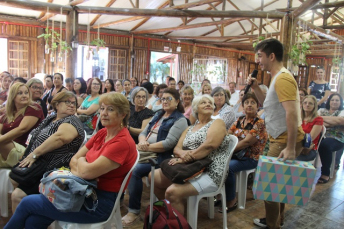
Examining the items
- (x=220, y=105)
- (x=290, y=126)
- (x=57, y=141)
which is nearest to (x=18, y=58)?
(x=220, y=105)

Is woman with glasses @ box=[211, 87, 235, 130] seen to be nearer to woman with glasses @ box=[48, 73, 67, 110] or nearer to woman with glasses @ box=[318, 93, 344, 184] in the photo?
woman with glasses @ box=[318, 93, 344, 184]

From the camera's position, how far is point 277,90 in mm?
2002

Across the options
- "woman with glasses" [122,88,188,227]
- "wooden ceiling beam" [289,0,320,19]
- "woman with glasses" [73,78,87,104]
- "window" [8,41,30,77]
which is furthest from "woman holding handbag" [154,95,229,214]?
Result: "window" [8,41,30,77]

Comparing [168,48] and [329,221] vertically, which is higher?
[168,48]

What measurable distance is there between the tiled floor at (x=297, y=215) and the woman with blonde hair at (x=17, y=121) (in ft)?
2.19

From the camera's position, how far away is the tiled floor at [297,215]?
8.53ft

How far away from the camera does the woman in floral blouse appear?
2.82 metres

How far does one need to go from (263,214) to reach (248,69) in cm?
1250

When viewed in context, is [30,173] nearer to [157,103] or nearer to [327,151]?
[157,103]

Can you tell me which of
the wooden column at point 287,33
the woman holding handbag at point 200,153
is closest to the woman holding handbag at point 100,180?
the woman holding handbag at point 200,153

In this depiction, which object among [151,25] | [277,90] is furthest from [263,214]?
[151,25]

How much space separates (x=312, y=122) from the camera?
3404 millimetres

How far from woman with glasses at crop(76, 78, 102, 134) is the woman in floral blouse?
2.09 meters

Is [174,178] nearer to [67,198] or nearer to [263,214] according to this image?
[67,198]
